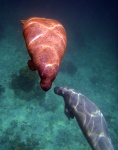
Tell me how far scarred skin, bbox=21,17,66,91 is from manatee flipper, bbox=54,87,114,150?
178 inches

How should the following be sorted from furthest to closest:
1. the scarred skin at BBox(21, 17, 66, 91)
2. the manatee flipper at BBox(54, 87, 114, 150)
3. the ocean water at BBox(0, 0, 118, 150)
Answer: the ocean water at BBox(0, 0, 118, 150) < the manatee flipper at BBox(54, 87, 114, 150) < the scarred skin at BBox(21, 17, 66, 91)

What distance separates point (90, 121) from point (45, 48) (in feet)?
16.0

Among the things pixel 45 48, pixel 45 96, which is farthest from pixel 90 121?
pixel 45 96

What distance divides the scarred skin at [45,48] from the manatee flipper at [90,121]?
4.52 meters

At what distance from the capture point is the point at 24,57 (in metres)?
16.1

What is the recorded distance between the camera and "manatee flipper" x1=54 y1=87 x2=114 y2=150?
6.82m

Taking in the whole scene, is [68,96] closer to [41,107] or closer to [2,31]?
[41,107]

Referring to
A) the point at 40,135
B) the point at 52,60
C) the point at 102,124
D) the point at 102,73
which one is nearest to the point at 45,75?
the point at 52,60

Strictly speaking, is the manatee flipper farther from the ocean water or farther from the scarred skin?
the scarred skin

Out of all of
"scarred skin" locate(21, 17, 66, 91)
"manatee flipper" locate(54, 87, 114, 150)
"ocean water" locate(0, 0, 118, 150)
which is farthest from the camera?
"ocean water" locate(0, 0, 118, 150)

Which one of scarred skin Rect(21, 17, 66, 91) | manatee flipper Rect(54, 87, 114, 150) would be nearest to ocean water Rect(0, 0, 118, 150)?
manatee flipper Rect(54, 87, 114, 150)

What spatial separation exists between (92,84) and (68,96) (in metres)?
7.94

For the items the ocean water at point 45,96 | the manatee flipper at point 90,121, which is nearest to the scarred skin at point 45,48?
the manatee flipper at point 90,121

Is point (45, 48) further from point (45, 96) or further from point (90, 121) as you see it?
point (45, 96)
